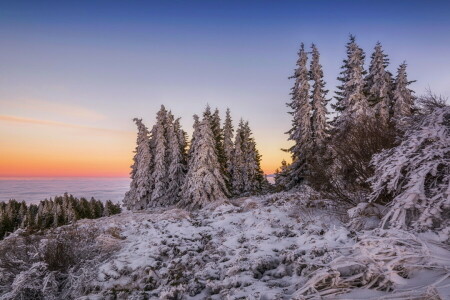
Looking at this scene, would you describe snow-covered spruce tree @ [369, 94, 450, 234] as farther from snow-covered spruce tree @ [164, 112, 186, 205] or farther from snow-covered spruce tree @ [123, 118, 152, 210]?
snow-covered spruce tree @ [123, 118, 152, 210]

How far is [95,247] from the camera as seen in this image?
22.7 feet

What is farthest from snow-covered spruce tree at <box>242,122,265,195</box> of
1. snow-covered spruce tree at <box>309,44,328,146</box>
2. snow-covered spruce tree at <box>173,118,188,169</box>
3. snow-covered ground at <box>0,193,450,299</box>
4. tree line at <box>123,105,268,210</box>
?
snow-covered ground at <box>0,193,450,299</box>

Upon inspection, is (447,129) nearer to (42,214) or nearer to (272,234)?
(272,234)

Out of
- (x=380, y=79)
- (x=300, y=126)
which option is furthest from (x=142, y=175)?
(x=380, y=79)

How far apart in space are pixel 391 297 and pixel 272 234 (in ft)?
12.2

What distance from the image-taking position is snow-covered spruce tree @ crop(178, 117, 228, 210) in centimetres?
2331

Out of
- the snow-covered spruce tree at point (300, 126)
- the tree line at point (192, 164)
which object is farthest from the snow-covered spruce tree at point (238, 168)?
the snow-covered spruce tree at point (300, 126)

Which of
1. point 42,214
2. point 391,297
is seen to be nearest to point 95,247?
point 391,297

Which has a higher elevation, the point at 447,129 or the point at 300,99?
the point at 300,99

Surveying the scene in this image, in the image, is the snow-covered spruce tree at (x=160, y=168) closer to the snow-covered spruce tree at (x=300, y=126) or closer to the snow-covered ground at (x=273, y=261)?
the snow-covered spruce tree at (x=300, y=126)

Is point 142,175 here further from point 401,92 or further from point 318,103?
point 401,92

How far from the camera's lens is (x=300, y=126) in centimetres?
2164

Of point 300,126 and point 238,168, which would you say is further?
point 238,168

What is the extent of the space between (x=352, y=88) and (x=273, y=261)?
19628 millimetres
